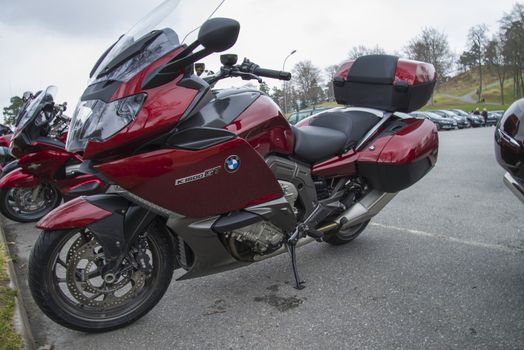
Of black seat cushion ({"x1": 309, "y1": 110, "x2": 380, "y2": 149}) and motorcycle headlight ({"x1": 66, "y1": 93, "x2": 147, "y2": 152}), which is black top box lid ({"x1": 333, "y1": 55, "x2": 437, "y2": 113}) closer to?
black seat cushion ({"x1": 309, "y1": 110, "x2": 380, "y2": 149})

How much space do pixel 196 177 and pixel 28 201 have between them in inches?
161

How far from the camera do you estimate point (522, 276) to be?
284cm

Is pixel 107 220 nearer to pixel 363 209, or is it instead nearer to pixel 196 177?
pixel 196 177

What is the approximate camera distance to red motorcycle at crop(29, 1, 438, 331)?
6.93 feet

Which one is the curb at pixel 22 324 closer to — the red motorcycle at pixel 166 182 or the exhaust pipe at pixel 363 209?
the red motorcycle at pixel 166 182

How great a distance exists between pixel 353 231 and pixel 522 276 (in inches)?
50.5

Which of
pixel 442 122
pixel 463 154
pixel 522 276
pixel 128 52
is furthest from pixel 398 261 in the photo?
pixel 442 122

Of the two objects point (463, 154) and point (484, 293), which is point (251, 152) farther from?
point (463, 154)

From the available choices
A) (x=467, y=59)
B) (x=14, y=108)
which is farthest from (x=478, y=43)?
(x=14, y=108)

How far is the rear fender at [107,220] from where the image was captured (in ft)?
7.27

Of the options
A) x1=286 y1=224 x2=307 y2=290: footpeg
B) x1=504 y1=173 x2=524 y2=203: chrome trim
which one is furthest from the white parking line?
x1=286 y1=224 x2=307 y2=290: footpeg

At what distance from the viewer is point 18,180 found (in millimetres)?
5086

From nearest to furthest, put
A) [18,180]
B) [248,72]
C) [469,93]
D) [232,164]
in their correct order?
[232,164]
[248,72]
[18,180]
[469,93]

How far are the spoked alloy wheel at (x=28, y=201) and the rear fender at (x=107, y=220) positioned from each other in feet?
11.4
